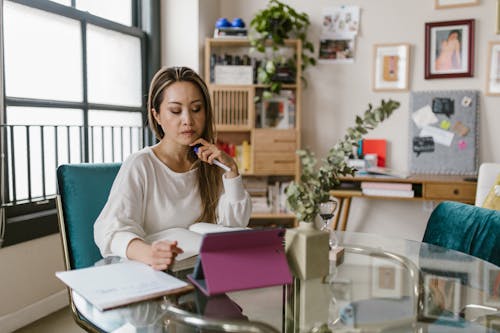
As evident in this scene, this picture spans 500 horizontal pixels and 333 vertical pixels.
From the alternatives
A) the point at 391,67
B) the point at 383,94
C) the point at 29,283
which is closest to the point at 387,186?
the point at 383,94

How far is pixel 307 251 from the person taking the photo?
1.06 metres

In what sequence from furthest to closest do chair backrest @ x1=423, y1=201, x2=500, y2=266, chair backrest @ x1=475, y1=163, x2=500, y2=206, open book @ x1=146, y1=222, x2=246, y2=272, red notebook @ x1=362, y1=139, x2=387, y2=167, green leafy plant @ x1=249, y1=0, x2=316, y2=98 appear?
1. red notebook @ x1=362, y1=139, x2=387, y2=167
2. green leafy plant @ x1=249, y1=0, x2=316, y2=98
3. chair backrest @ x1=475, y1=163, x2=500, y2=206
4. chair backrest @ x1=423, y1=201, x2=500, y2=266
5. open book @ x1=146, y1=222, x2=246, y2=272

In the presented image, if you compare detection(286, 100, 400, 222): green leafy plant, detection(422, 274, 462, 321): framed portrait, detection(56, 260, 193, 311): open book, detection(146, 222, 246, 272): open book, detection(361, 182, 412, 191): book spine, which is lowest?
detection(422, 274, 462, 321): framed portrait

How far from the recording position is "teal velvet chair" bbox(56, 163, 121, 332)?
1473 millimetres

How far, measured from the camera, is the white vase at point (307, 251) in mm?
1054

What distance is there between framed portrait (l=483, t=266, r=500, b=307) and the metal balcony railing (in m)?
2.02

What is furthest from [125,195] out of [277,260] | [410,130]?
[410,130]

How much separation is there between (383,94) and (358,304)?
8.97ft

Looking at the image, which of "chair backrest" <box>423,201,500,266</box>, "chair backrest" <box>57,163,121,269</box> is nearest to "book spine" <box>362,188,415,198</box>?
"chair backrest" <box>423,201,500,266</box>

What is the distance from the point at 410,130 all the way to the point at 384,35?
0.72 metres

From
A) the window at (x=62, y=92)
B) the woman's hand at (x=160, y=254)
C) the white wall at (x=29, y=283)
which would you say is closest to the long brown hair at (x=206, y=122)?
the woman's hand at (x=160, y=254)

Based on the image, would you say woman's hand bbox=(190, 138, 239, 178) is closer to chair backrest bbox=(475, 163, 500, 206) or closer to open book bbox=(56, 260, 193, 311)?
open book bbox=(56, 260, 193, 311)

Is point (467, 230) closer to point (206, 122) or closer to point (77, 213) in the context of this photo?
point (206, 122)

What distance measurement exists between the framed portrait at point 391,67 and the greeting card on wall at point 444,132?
0.15m
